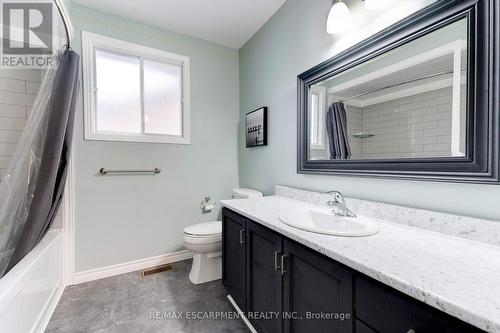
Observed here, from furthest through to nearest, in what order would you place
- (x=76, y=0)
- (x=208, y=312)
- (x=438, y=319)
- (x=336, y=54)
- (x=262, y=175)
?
(x=262, y=175), (x=76, y=0), (x=208, y=312), (x=336, y=54), (x=438, y=319)

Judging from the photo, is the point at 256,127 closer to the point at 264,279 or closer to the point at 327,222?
the point at 327,222

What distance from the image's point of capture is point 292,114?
1.85 metres

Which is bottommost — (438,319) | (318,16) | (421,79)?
(438,319)

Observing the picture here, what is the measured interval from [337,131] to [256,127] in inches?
39.1

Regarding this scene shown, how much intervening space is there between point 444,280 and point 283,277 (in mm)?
626

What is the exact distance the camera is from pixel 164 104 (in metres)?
2.39

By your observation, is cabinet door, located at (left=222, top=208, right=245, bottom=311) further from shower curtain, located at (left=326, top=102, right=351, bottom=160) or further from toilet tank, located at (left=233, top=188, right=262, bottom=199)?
shower curtain, located at (left=326, top=102, right=351, bottom=160)

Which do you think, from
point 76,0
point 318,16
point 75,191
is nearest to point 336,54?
point 318,16

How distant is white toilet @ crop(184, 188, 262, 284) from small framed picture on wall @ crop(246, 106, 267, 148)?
0.93 m

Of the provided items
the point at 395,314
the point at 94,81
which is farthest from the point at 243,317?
the point at 94,81

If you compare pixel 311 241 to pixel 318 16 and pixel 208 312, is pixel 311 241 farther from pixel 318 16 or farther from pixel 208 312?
pixel 318 16

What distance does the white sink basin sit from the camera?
0.95 m

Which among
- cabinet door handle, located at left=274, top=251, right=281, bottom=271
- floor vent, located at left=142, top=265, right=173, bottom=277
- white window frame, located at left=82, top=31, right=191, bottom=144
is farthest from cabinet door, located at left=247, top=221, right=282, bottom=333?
white window frame, located at left=82, top=31, right=191, bottom=144

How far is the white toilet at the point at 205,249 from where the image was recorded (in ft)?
6.13
